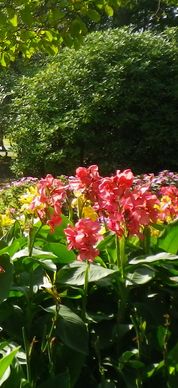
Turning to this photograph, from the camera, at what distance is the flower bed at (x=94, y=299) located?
1708 millimetres

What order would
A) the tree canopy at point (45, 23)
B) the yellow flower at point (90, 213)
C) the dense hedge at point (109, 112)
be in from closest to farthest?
the yellow flower at point (90, 213), the tree canopy at point (45, 23), the dense hedge at point (109, 112)

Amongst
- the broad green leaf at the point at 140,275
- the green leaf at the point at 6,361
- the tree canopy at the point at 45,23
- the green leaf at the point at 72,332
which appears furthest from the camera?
the tree canopy at the point at 45,23

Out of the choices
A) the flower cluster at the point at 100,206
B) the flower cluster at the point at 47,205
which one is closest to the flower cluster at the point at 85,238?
the flower cluster at the point at 100,206

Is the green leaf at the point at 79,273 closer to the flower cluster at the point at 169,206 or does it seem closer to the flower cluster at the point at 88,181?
the flower cluster at the point at 88,181

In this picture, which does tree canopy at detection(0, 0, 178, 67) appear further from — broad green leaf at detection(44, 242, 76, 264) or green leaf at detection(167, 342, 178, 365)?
green leaf at detection(167, 342, 178, 365)

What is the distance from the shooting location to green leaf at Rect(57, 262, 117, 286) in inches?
71.7

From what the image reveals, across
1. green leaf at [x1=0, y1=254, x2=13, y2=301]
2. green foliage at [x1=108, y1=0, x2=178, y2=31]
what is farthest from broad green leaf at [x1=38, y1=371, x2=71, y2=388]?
green foliage at [x1=108, y1=0, x2=178, y2=31]

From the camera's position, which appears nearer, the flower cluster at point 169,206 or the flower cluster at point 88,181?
the flower cluster at point 88,181

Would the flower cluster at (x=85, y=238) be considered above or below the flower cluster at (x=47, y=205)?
below

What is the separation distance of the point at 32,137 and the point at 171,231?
8.22 metres

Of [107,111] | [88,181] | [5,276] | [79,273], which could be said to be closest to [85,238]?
[79,273]

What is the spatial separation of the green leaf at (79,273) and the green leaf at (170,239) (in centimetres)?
31

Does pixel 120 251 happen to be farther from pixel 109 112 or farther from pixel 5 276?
pixel 109 112

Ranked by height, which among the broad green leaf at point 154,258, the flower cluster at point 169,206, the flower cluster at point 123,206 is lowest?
the broad green leaf at point 154,258
